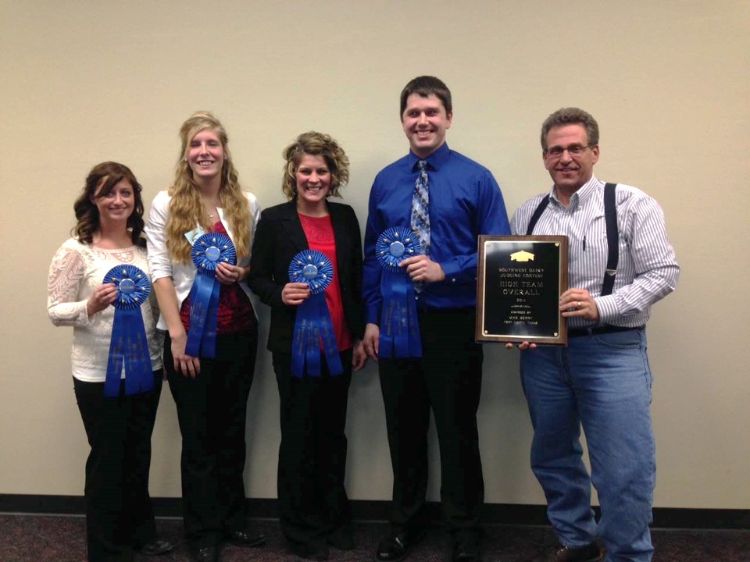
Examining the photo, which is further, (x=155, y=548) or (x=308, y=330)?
(x=155, y=548)

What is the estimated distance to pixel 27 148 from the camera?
2.40 metres

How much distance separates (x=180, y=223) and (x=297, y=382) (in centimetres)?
69

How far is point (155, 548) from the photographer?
6.93ft

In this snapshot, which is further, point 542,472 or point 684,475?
point 684,475

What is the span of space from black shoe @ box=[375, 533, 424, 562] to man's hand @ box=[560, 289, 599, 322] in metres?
1.06

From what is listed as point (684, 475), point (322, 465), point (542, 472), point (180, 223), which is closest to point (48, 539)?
point (322, 465)

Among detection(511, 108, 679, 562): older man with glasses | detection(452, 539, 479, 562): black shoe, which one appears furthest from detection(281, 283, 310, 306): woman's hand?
detection(452, 539, 479, 562): black shoe

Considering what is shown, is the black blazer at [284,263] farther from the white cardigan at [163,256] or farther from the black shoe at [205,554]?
the black shoe at [205,554]

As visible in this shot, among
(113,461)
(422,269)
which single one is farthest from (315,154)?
(113,461)

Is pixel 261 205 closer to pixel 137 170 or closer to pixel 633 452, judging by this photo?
pixel 137 170

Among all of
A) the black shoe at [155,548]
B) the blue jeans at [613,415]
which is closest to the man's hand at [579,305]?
the blue jeans at [613,415]

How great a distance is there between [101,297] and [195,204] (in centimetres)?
44

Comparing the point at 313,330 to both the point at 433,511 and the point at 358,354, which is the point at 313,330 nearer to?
the point at 358,354

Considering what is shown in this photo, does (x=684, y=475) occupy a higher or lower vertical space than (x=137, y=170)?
lower
